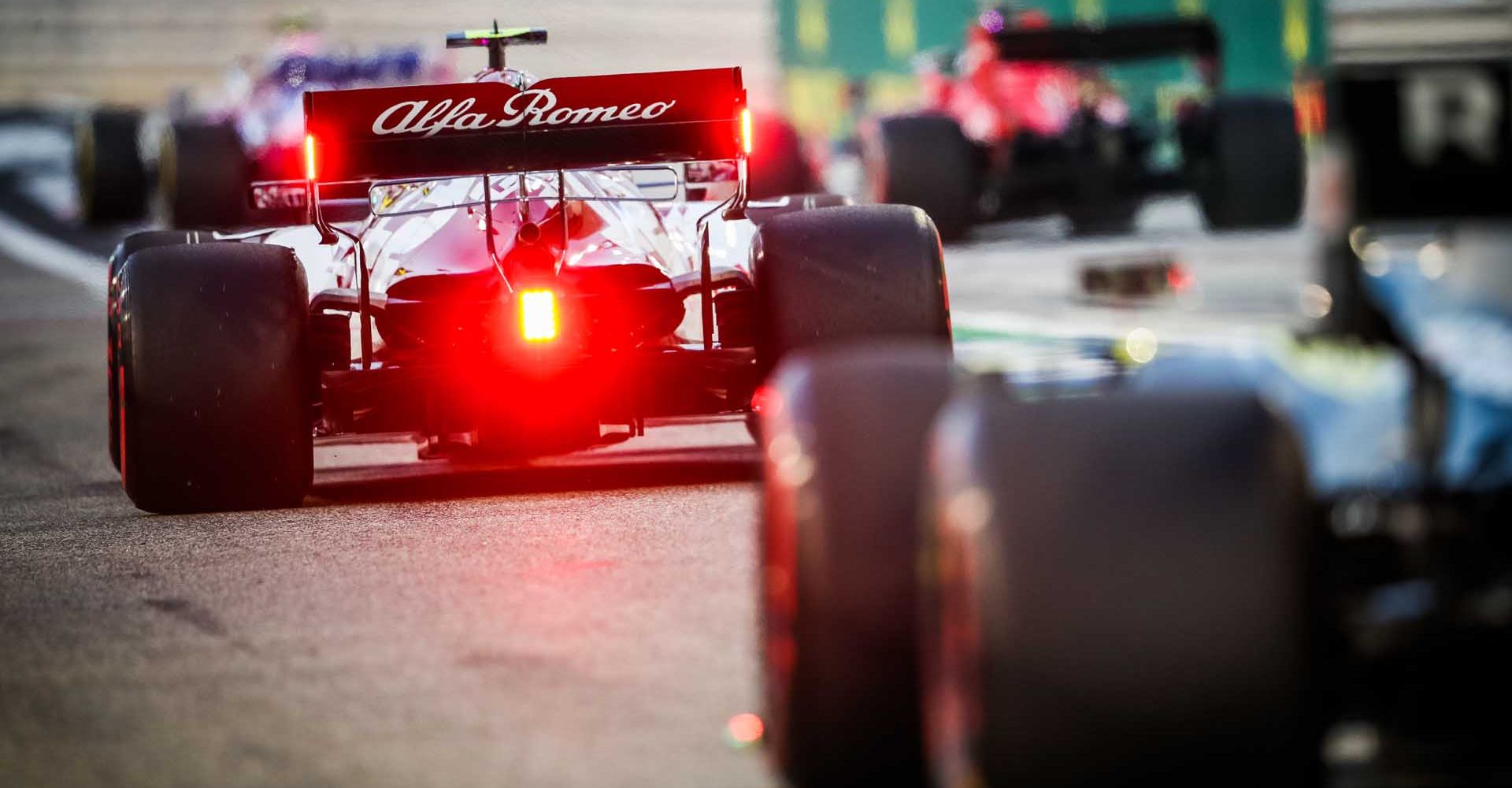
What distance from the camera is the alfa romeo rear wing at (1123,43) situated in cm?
1502

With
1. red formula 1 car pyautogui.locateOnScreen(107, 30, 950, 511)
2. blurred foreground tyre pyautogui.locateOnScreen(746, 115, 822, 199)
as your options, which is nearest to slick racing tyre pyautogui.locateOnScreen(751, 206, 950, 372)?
red formula 1 car pyautogui.locateOnScreen(107, 30, 950, 511)

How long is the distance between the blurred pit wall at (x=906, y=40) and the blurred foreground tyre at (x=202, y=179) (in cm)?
1700

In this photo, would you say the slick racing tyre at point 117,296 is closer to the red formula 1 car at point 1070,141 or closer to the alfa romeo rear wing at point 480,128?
the alfa romeo rear wing at point 480,128

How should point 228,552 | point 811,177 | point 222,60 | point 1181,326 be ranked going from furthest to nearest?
point 222,60, point 811,177, point 1181,326, point 228,552

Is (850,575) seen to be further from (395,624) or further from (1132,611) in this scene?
(395,624)

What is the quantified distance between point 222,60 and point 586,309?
2534 centimetres

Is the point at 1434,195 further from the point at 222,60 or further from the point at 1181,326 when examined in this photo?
the point at 222,60

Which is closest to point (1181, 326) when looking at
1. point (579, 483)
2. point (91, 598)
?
point (579, 483)

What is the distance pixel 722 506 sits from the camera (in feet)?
22.6

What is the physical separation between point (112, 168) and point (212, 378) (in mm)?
Answer: 12575

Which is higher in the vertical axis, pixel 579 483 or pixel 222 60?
pixel 222 60

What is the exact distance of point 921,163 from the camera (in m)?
14.9

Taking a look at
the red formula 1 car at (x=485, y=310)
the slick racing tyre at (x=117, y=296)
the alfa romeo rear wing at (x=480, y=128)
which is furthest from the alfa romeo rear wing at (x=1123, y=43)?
the alfa romeo rear wing at (x=480, y=128)

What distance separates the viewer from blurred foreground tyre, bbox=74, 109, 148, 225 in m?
18.9
